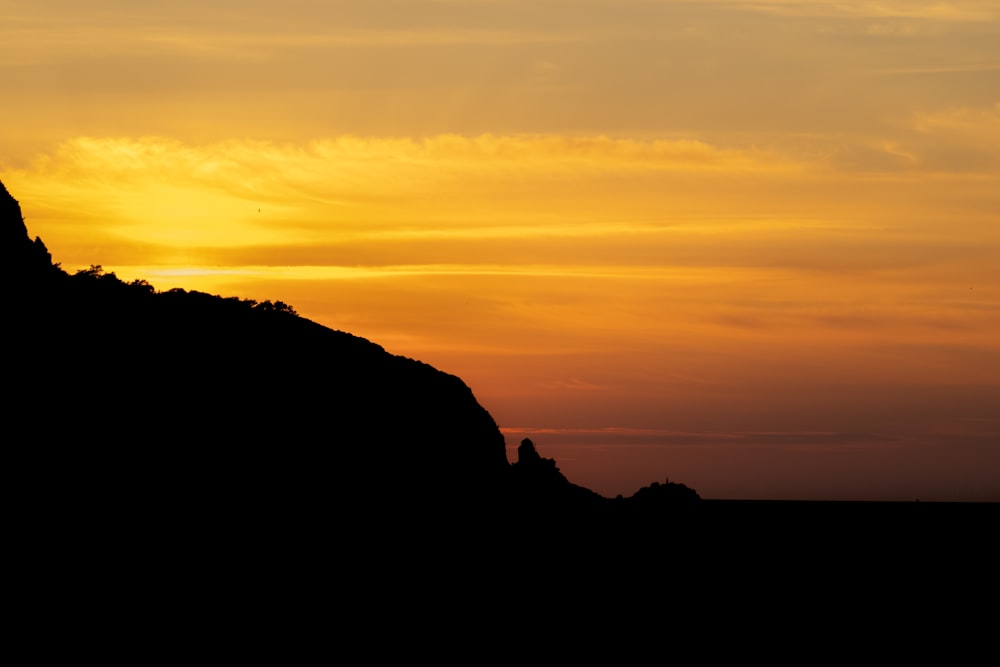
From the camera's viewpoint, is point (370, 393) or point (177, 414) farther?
point (370, 393)

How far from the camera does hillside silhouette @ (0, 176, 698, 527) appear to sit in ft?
221

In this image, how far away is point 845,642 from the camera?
113812mm

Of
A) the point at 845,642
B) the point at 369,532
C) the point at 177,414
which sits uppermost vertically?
the point at 177,414

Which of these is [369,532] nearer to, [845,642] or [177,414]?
[177,414]

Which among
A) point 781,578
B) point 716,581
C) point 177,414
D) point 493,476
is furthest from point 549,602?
point 781,578

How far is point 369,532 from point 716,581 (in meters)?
67.0

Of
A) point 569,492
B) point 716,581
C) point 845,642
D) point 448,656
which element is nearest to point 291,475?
point 448,656

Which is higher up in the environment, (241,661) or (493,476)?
(493,476)

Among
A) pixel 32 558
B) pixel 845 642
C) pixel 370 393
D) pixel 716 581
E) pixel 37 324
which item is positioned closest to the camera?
pixel 32 558

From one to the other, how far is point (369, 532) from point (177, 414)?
12.1 metres

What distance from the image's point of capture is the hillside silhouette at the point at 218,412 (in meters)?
67.3

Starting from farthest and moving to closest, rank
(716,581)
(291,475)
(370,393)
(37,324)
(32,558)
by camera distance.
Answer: (716,581) < (370,393) < (291,475) < (37,324) < (32,558)

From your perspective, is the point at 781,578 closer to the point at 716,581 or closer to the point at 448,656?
the point at 716,581

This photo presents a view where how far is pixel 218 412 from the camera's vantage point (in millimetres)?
75625
